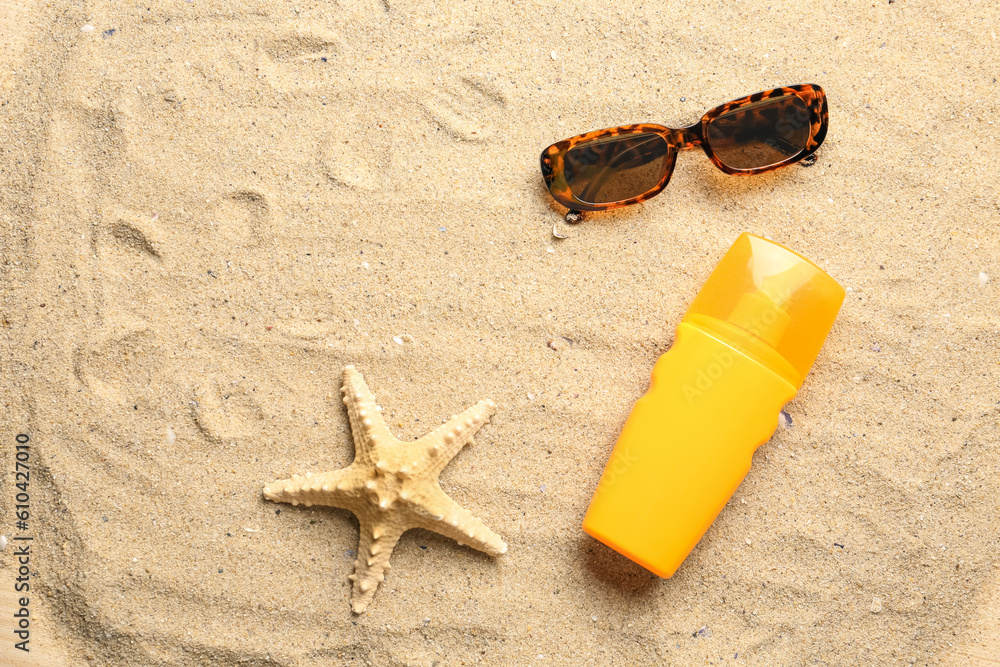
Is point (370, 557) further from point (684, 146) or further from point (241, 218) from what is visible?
point (684, 146)

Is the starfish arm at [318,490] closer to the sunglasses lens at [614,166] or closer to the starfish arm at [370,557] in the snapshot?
the starfish arm at [370,557]

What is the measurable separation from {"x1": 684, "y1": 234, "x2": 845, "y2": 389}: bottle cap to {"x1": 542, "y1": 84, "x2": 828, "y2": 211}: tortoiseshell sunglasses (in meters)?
0.21

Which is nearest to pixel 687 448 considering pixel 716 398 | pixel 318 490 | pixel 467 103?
pixel 716 398

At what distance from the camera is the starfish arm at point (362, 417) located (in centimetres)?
101

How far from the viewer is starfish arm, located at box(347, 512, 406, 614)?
39.4 inches

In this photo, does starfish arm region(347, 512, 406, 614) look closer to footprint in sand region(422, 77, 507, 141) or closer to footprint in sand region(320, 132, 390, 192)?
footprint in sand region(320, 132, 390, 192)

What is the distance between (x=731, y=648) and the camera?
104 centimetres

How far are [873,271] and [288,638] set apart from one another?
1128 mm

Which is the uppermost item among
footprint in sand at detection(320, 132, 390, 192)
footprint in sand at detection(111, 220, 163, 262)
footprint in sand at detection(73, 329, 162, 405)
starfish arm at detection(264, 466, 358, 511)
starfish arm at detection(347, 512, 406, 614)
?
footprint in sand at detection(320, 132, 390, 192)

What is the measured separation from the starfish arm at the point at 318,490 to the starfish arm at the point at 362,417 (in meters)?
0.04

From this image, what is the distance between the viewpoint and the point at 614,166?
108cm

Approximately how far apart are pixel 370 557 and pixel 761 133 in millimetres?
931

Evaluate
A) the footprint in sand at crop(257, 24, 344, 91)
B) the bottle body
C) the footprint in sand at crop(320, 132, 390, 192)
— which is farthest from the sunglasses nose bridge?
the footprint in sand at crop(257, 24, 344, 91)

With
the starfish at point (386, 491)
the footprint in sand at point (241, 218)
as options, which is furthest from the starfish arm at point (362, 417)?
the footprint in sand at point (241, 218)
